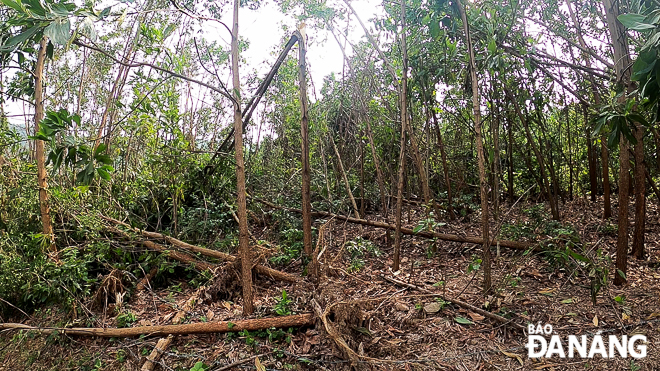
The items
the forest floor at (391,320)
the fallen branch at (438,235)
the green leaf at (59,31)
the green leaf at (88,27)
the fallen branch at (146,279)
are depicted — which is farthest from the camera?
the fallen branch at (438,235)

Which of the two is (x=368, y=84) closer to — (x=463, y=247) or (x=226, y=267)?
(x=463, y=247)

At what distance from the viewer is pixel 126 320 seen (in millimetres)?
3336

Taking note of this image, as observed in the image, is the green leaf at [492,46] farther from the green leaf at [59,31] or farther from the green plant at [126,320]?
the green plant at [126,320]

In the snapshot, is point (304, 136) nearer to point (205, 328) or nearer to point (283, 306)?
point (283, 306)

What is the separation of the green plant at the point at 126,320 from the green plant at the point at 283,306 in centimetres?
116

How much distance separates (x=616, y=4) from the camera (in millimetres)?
3146

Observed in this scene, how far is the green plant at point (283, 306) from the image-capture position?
3109mm

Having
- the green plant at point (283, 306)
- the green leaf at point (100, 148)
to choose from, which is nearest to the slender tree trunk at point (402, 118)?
the green plant at point (283, 306)

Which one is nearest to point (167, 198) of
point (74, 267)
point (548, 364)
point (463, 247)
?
point (74, 267)

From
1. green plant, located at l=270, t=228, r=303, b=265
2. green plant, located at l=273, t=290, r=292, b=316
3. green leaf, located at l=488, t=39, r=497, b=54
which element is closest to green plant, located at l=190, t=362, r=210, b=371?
green plant, located at l=273, t=290, r=292, b=316

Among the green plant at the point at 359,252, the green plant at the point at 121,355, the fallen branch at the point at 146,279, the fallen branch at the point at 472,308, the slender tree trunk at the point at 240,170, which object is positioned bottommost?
the green plant at the point at 121,355

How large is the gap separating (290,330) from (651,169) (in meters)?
5.60

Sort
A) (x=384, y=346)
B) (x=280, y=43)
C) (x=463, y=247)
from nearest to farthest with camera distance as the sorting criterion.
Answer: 1. (x=384, y=346)
2. (x=463, y=247)
3. (x=280, y=43)

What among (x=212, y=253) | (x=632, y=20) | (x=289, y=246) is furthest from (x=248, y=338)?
Result: (x=632, y=20)
